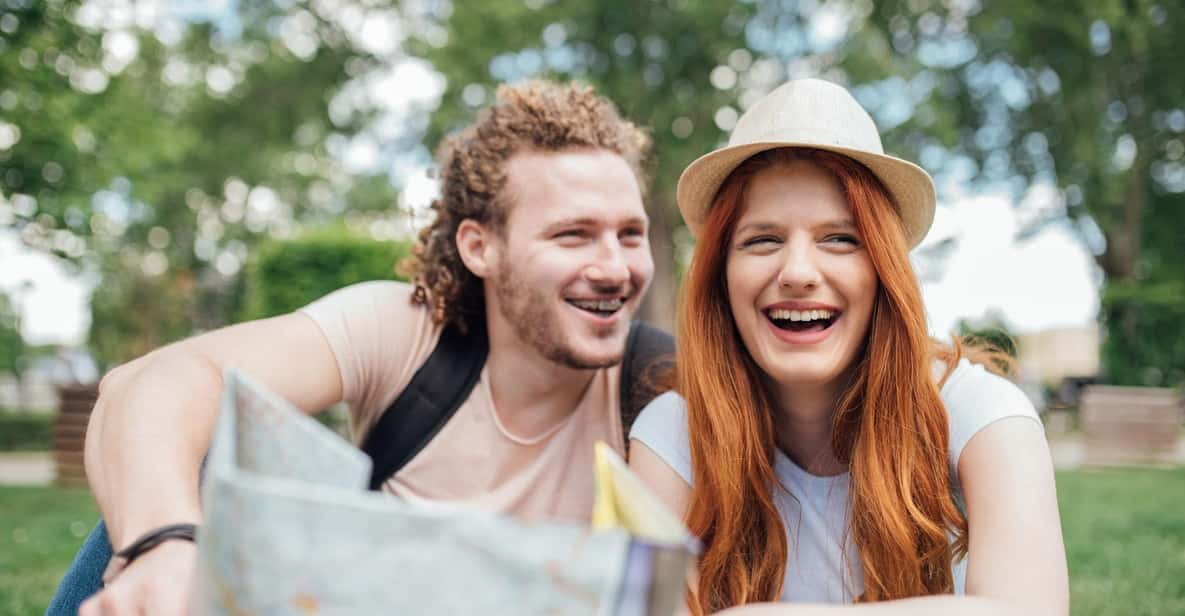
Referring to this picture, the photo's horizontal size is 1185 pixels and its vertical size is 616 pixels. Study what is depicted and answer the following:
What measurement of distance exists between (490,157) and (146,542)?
1941 mm

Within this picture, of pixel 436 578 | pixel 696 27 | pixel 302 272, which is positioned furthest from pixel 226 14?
pixel 436 578

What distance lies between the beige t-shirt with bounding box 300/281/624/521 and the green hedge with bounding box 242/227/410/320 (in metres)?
7.03

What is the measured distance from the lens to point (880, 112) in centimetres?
1691

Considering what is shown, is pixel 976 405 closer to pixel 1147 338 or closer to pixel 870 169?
pixel 870 169

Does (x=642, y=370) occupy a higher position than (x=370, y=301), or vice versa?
(x=370, y=301)

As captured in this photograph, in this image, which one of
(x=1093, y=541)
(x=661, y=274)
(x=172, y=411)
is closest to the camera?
Answer: (x=172, y=411)

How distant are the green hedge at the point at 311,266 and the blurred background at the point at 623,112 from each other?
2 cm

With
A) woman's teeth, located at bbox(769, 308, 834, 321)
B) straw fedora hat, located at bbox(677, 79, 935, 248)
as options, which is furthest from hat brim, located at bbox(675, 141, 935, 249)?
woman's teeth, located at bbox(769, 308, 834, 321)

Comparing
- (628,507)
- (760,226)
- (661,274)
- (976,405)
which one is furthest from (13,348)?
(628,507)

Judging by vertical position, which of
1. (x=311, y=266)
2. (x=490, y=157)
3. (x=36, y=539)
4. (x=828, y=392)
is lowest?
(x=36, y=539)

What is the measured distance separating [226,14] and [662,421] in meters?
20.7

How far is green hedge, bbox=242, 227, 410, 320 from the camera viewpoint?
9.88 metres

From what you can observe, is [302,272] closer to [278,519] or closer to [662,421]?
[662,421]

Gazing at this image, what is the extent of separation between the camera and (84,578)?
2.16 m
